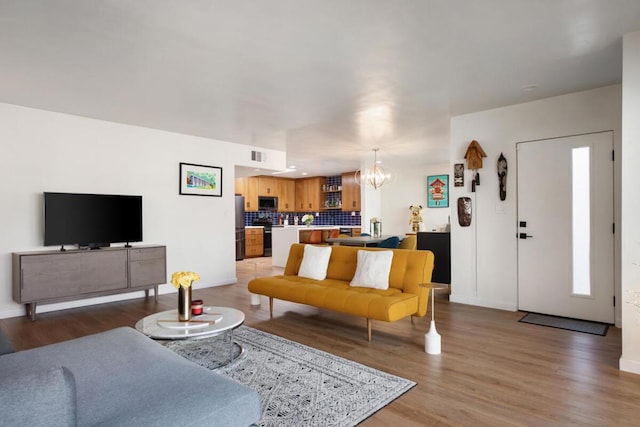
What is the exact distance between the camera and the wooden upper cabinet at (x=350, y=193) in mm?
10953

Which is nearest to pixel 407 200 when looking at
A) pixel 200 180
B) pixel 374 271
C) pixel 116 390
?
pixel 200 180

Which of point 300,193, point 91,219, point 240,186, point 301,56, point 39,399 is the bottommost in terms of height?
point 39,399

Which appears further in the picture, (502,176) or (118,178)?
(118,178)

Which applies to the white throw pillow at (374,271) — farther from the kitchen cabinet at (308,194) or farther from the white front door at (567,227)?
the kitchen cabinet at (308,194)

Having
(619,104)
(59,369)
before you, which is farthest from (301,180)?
(59,369)

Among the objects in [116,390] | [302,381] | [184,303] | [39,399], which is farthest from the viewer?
[184,303]

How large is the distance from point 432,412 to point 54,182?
496 cm

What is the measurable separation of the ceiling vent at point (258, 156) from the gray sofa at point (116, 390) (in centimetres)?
515

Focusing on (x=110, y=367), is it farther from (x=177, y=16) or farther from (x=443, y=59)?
(x=443, y=59)

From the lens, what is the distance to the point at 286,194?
12172mm

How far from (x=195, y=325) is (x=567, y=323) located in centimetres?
383

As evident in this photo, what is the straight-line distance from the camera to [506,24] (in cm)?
267

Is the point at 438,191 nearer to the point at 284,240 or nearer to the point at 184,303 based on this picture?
the point at 284,240

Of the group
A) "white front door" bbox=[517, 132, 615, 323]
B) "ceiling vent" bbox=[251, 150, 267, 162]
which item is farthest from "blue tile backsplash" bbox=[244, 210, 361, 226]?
"white front door" bbox=[517, 132, 615, 323]
